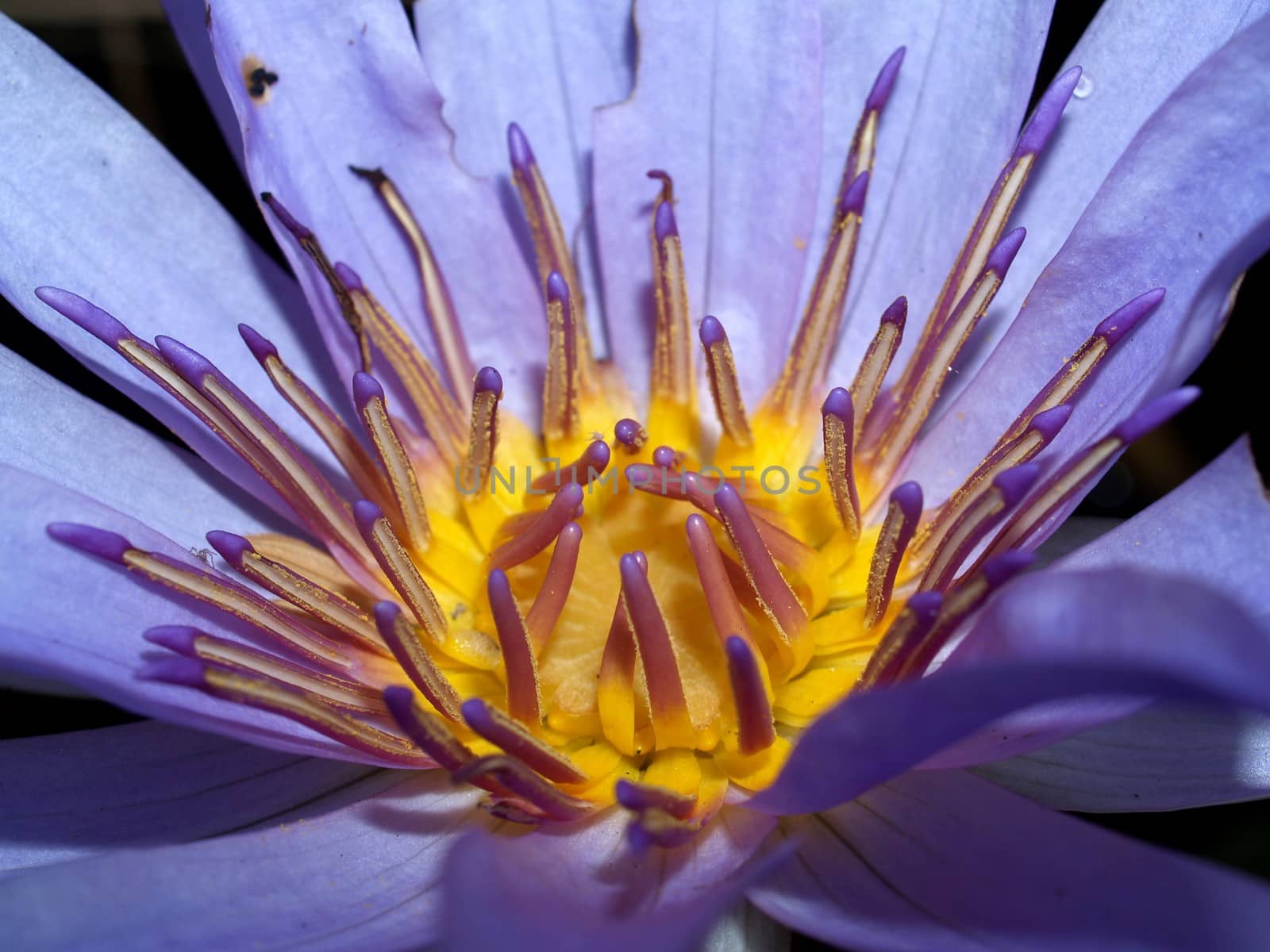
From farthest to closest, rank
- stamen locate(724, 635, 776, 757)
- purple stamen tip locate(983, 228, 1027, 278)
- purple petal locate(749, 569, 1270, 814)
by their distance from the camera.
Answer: purple stamen tip locate(983, 228, 1027, 278), stamen locate(724, 635, 776, 757), purple petal locate(749, 569, 1270, 814)

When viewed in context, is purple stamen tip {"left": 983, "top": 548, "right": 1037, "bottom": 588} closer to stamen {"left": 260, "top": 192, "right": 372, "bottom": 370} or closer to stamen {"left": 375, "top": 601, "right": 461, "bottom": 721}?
stamen {"left": 375, "top": 601, "right": 461, "bottom": 721}

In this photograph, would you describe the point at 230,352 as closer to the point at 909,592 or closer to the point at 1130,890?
the point at 909,592

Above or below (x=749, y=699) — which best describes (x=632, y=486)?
above

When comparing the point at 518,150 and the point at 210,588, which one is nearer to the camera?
the point at 210,588

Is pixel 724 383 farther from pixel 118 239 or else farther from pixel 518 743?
pixel 118 239

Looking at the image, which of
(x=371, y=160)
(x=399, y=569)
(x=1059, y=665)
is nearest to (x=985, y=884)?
(x=1059, y=665)

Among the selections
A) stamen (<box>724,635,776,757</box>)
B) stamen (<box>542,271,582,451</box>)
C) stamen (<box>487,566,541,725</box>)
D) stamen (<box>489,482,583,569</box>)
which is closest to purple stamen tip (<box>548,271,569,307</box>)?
stamen (<box>542,271,582,451</box>)

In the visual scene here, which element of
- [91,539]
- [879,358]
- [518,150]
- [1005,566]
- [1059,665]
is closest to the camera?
[1059,665]

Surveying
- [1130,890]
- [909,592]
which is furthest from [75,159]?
[1130,890]
